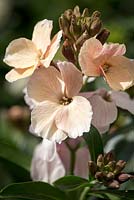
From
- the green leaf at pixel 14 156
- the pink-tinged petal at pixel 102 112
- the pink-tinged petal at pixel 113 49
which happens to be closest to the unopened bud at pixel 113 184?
the pink-tinged petal at pixel 102 112

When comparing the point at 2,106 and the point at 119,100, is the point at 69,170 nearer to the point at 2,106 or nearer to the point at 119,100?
the point at 119,100

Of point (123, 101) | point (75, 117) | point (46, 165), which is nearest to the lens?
point (75, 117)

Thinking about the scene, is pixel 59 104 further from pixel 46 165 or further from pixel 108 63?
pixel 46 165

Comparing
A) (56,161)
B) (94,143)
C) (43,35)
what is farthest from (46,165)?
(43,35)

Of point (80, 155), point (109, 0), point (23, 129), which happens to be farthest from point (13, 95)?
point (80, 155)

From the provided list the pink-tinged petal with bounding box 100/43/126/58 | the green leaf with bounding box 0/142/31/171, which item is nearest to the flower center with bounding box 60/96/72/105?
the pink-tinged petal with bounding box 100/43/126/58
